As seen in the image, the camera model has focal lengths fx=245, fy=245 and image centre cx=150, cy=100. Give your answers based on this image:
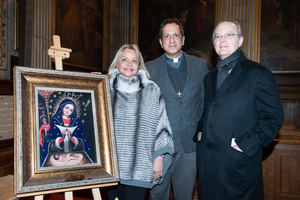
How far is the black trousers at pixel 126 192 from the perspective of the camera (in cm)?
210

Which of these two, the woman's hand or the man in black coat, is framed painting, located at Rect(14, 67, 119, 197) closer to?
the woman's hand

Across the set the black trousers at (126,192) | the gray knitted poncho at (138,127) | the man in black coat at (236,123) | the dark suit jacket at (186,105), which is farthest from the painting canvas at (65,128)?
the man in black coat at (236,123)

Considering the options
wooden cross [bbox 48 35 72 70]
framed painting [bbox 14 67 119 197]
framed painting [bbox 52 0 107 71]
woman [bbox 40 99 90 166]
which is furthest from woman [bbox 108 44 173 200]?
framed painting [bbox 52 0 107 71]

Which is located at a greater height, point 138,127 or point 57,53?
point 57,53

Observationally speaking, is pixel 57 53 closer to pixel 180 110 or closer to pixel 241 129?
pixel 180 110

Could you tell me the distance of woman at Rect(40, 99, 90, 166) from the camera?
5.68 feet

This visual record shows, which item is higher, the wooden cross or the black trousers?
the wooden cross

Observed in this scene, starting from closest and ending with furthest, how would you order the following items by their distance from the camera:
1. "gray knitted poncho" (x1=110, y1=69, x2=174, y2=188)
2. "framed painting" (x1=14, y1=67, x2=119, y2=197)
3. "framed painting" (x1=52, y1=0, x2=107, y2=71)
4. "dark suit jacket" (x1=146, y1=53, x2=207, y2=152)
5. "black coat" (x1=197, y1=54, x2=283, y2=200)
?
"framed painting" (x1=14, y1=67, x2=119, y2=197), "black coat" (x1=197, y1=54, x2=283, y2=200), "gray knitted poncho" (x1=110, y1=69, x2=174, y2=188), "dark suit jacket" (x1=146, y1=53, x2=207, y2=152), "framed painting" (x1=52, y1=0, x2=107, y2=71)

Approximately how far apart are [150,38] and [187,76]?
5804mm

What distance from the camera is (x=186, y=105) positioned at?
96.9 inches

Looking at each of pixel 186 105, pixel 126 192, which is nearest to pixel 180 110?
pixel 186 105

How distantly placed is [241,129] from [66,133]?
136cm

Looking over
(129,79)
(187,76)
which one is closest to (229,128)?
(187,76)

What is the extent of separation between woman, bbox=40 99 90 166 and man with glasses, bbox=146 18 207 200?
0.97m
